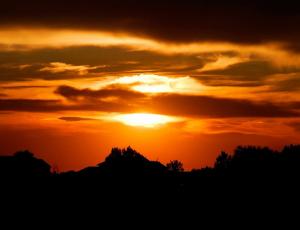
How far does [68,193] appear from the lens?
90.5 m

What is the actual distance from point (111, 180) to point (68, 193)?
6799mm

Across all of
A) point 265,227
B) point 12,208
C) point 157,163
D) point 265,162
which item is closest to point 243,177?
point 265,162

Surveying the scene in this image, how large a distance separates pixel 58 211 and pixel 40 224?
15.2 ft

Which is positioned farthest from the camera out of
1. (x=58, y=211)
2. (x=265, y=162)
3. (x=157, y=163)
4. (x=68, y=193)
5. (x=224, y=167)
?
(x=157, y=163)

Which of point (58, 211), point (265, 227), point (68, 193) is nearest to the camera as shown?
point (265, 227)

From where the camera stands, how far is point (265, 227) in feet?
254

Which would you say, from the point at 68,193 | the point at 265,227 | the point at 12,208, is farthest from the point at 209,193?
the point at 12,208

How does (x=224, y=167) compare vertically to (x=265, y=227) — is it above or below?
above

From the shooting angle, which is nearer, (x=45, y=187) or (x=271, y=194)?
(x=271, y=194)

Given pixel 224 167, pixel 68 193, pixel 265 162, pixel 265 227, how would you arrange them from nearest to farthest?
pixel 265 227 < pixel 68 193 < pixel 265 162 < pixel 224 167

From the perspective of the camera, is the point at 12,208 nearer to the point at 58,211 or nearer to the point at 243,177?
the point at 58,211

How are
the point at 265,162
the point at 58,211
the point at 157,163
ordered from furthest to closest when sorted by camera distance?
1. the point at 157,163
2. the point at 265,162
3. the point at 58,211

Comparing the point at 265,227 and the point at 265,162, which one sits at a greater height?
the point at 265,162

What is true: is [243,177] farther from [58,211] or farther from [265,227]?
[58,211]
